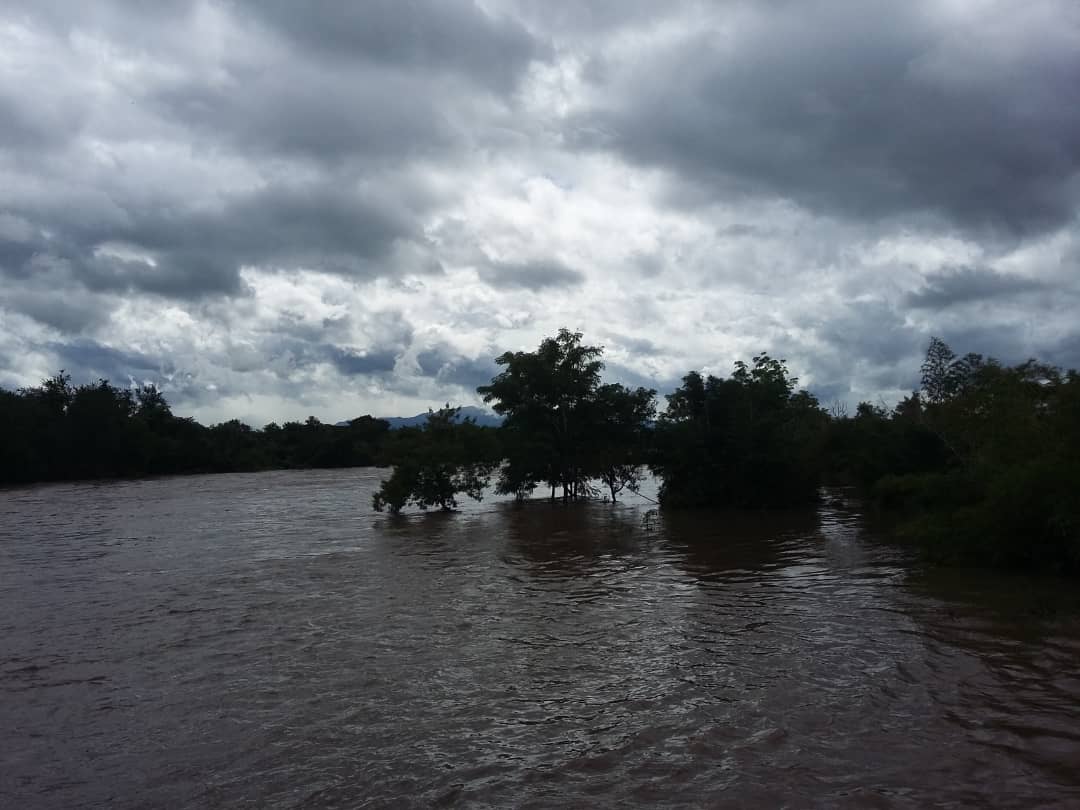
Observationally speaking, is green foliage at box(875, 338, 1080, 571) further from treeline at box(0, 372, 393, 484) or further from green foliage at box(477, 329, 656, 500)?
treeline at box(0, 372, 393, 484)

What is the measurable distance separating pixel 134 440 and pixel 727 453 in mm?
73217

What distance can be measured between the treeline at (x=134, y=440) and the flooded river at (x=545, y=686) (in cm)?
4717

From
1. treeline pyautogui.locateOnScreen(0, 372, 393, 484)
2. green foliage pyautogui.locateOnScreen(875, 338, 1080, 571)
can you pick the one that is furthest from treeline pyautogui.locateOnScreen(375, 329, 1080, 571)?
treeline pyautogui.locateOnScreen(0, 372, 393, 484)

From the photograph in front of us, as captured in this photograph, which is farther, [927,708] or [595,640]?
[595,640]

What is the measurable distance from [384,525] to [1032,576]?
2438 centimetres

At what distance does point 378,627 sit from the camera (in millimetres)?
13578

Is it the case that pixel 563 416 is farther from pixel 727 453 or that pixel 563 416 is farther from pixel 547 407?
pixel 727 453

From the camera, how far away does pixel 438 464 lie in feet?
126

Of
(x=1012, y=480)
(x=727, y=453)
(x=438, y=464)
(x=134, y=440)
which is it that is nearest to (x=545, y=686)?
(x=1012, y=480)

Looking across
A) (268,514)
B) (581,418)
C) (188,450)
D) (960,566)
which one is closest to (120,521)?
(268,514)

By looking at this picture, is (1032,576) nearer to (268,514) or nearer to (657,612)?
(657,612)

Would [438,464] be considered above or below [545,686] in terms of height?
above

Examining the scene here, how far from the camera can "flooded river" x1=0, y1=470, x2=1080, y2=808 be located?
6996mm

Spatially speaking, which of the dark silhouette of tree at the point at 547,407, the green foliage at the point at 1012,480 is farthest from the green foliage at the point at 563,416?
the green foliage at the point at 1012,480
